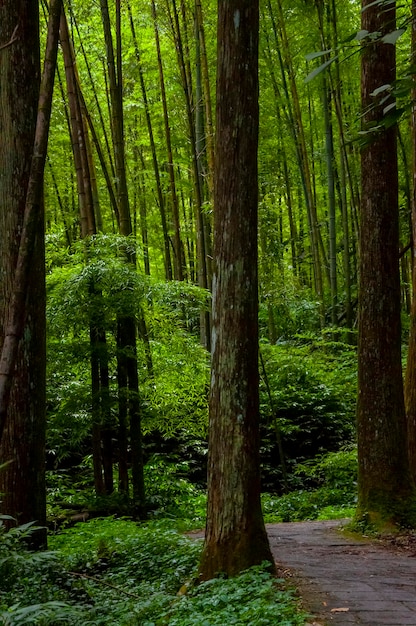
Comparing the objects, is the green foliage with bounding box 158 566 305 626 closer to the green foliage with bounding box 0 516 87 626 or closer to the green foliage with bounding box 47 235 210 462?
the green foliage with bounding box 0 516 87 626

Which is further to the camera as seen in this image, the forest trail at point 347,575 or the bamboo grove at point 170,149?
the bamboo grove at point 170,149

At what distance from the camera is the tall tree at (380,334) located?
5.77 m

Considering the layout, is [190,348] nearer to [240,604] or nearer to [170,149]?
[240,604]

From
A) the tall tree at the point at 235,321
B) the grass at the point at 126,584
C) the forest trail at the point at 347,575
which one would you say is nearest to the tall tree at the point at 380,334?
the forest trail at the point at 347,575

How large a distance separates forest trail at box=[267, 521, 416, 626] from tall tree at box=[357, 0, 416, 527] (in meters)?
0.63

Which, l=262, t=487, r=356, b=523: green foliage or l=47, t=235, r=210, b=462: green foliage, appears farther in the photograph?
l=262, t=487, r=356, b=523: green foliage

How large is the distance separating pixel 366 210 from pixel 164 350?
134 inches

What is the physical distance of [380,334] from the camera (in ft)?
19.2

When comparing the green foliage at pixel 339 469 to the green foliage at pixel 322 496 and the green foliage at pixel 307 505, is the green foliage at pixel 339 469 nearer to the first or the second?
the green foliage at pixel 322 496

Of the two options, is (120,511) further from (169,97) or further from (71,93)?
(169,97)

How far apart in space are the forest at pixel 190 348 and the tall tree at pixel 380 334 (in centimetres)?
2

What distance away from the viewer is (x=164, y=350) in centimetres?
807

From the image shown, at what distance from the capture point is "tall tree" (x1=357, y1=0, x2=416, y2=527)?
18.9 ft

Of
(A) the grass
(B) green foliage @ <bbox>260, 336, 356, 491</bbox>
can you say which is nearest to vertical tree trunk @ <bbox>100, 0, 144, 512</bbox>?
(A) the grass
